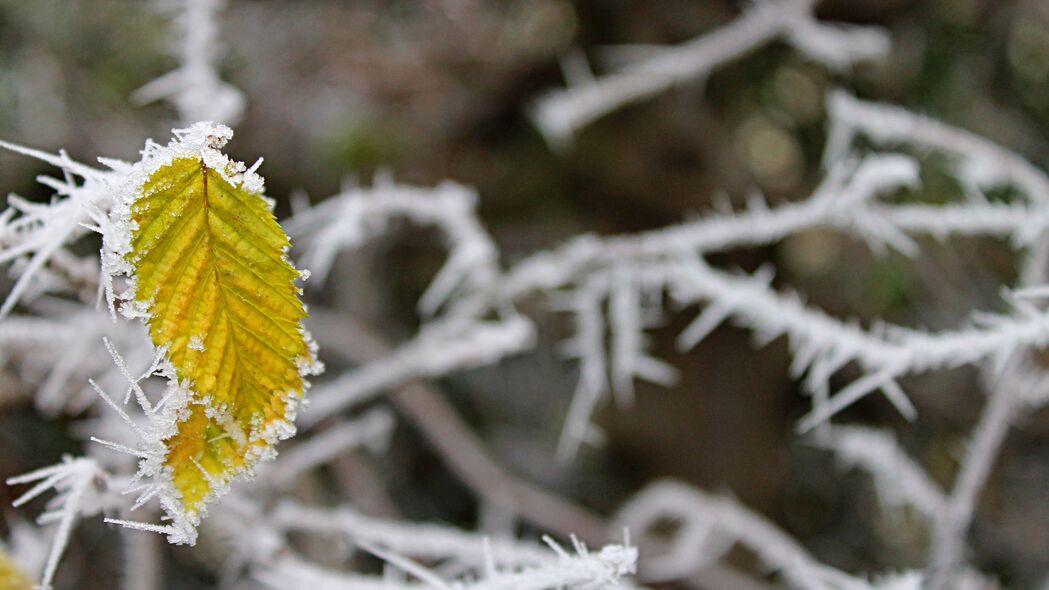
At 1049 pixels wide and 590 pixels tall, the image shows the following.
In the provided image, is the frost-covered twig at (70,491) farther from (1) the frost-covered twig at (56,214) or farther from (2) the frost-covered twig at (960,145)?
(2) the frost-covered twig at (960,145)

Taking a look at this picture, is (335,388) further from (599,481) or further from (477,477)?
(599,481)

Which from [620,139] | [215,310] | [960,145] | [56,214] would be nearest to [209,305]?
[215,310]

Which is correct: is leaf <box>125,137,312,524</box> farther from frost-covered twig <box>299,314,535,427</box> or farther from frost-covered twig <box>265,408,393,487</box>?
frost-covered twig <box>299,314,535,427</box>

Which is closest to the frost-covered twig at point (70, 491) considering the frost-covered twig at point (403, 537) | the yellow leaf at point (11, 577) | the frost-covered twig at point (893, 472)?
the yellow leaf at point (11, 577)

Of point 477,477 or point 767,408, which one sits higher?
point 767,408

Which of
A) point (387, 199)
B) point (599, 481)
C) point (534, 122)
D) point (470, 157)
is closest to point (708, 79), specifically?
point (534, 122)

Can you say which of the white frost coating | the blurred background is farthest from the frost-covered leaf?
the blurred background

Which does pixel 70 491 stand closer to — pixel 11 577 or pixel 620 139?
pixel 11 577
